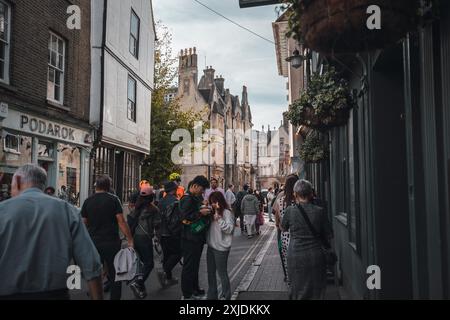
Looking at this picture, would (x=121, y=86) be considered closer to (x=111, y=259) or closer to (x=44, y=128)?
(x=44, y=128)

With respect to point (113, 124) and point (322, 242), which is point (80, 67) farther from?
point (322, 242)

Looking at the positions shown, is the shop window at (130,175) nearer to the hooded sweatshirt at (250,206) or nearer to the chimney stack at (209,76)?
the hooded sweatshirt at (250,206)

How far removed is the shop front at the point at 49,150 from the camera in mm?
10500

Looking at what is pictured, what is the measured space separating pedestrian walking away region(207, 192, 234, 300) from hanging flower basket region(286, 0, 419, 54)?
12.5ft

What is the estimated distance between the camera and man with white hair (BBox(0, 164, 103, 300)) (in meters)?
3.16

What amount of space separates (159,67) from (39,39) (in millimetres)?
14922

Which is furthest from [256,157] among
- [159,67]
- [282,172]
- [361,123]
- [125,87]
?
[361,123]

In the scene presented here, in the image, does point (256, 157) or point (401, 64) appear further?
point (256, 157)

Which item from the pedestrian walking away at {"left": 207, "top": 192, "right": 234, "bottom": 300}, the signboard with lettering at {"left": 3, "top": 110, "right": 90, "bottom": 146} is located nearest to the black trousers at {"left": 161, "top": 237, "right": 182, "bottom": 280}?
the pedestrian walking away at {"left": 207, "top": 192, "right": 234, "bottom": 300}

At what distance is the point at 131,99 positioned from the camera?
1816cm

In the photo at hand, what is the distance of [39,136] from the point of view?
38.9 feet

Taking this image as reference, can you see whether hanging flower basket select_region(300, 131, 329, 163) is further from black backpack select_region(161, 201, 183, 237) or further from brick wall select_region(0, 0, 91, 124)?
brick wall select_region(0, 0, 91, 124)
